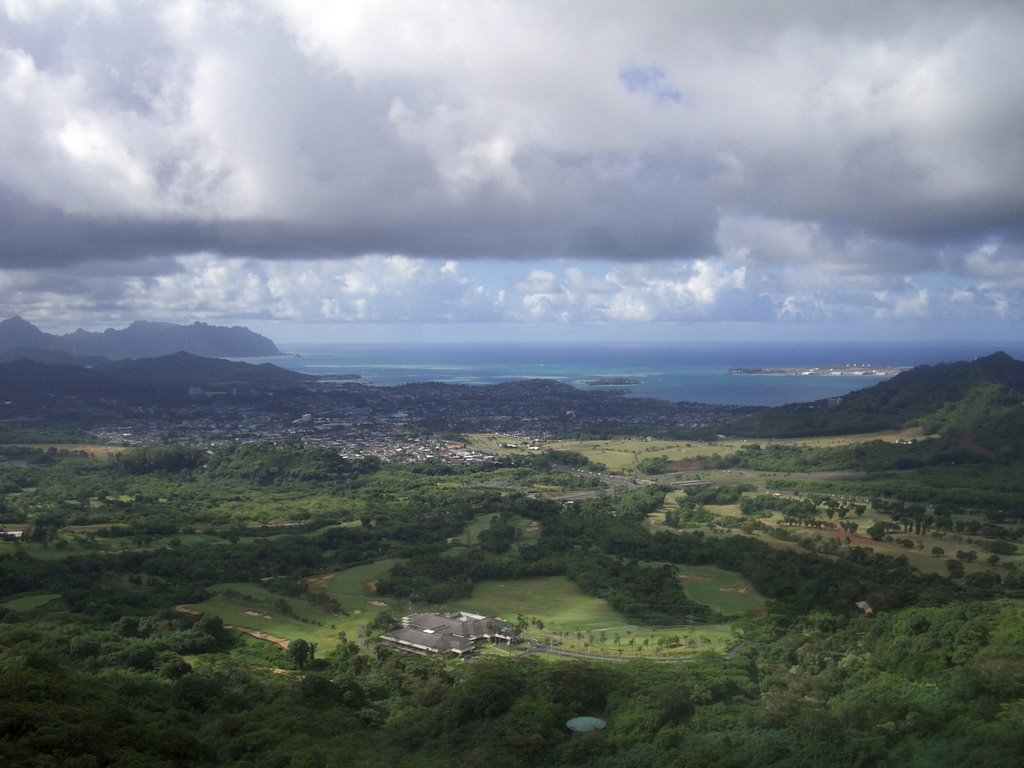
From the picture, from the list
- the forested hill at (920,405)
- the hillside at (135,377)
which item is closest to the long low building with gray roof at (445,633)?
the forested hill at (920,405)

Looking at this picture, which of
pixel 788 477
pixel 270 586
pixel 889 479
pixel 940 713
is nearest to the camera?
pixel 940 713

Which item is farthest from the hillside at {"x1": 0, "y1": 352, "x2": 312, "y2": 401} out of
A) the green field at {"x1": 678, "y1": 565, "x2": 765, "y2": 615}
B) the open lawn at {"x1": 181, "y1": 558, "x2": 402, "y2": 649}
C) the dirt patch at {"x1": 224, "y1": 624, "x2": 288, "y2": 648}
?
the green field at {"x1": 678, "y1": 565, "x2": 765, "y2": 615}

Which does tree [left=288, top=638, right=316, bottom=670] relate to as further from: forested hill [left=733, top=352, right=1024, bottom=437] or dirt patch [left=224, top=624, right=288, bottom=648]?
forested hill [left=733, top=352, right=1024, bottom=437]

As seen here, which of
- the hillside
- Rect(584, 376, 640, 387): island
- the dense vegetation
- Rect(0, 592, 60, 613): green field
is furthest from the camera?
Rect(584, 376, 640, 387): island

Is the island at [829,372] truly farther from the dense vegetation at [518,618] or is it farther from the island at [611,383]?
the dense vegetation at [518,618]

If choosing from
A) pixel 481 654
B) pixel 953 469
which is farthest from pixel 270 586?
pixel 953 469

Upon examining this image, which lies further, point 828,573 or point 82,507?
point 82,507

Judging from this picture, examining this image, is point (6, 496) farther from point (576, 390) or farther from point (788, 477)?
point (576, 390)

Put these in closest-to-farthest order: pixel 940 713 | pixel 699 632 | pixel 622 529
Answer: pixel 940 713, pixel 699 632, pixel 622 529
